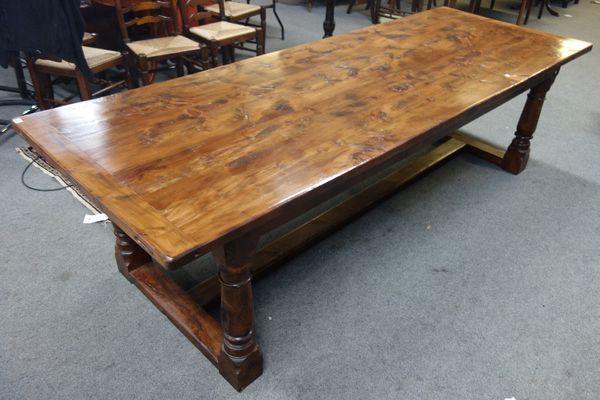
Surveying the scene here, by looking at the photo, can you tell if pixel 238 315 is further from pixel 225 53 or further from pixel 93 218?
pixel 225 53

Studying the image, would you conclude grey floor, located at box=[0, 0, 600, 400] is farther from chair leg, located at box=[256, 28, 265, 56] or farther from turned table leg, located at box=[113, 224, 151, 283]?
chair leg, located at box=[256, 28, 265, 56]

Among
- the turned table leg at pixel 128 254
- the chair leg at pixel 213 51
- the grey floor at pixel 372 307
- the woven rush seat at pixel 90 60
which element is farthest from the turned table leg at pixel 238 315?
the chair leg at pixel 213 51

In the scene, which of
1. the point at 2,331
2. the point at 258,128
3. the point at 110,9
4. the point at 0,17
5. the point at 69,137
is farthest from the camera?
the point at 110,9

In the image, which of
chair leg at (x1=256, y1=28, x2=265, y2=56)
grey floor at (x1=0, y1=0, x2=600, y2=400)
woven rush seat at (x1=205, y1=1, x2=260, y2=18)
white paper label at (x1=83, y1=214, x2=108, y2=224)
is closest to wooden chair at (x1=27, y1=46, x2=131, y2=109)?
grey floor at (x1=0, y1=0, x2=600, y2=400)

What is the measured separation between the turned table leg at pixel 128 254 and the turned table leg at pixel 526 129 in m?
1.84

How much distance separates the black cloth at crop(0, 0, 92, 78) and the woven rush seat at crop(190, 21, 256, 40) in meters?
0.94

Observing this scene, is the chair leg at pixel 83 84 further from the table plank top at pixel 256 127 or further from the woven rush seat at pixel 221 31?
the table plank top at pixel 256 127

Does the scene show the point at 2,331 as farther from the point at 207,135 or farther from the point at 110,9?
the point at 110,9

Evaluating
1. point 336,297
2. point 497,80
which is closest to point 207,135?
point 336,297

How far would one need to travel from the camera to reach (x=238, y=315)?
49.6 inches

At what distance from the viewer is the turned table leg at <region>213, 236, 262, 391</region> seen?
1.12m

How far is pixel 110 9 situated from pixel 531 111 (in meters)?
2.97

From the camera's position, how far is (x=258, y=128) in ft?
4.55

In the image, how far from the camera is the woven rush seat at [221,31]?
3.09m
